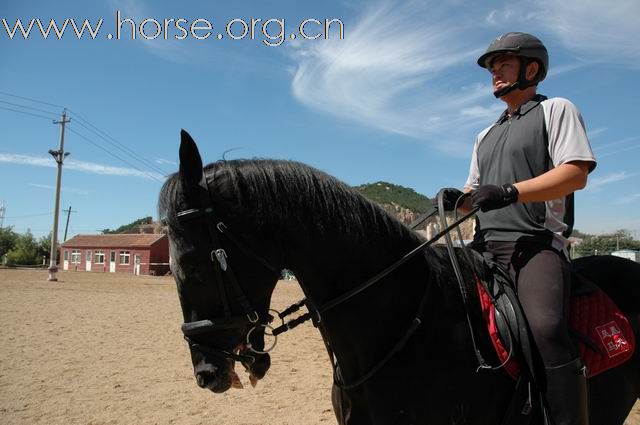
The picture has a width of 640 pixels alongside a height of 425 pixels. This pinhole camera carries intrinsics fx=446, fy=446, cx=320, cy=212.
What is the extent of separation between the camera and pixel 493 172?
8.89ft

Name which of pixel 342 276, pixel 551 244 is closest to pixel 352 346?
pixel 342 276

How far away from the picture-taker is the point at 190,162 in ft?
6.84

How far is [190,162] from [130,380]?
22.2 ft

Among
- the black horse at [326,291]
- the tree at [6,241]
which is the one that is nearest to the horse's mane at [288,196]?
the black horse at [326,291]

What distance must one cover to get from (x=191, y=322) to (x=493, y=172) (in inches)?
75.7

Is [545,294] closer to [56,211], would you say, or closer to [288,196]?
[288,196]

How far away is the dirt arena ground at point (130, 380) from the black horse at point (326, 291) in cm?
414

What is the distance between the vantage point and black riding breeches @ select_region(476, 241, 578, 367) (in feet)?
7.04

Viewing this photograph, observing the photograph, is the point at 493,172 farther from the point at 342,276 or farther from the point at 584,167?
the point at 342,276

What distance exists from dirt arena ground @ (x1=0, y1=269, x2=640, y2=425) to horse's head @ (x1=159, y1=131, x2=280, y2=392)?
13.8ft

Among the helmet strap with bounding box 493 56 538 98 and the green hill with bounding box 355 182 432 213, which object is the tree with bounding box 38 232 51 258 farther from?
the green hill with bounding box 355 182 432 213

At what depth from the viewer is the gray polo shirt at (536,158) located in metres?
2.32

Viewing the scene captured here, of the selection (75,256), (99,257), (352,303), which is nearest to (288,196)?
(352,303)

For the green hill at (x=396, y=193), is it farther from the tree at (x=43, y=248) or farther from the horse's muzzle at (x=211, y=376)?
the horse's muzzle at (x=211, y=376)
